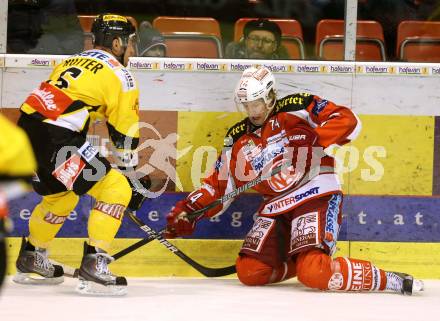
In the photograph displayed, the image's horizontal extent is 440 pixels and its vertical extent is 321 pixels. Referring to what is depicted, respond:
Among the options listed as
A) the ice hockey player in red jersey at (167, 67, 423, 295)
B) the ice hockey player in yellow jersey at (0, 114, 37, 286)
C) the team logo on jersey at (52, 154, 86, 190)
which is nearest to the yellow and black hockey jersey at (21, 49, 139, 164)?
the team logo on jersey at (52, 154, 86, 190)

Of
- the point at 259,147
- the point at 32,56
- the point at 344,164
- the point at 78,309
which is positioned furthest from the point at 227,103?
the point at 78,309

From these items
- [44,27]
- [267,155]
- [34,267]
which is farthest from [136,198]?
[44,27]

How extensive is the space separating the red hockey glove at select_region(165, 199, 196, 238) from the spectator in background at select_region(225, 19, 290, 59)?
784 millimetres

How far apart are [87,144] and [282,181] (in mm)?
953

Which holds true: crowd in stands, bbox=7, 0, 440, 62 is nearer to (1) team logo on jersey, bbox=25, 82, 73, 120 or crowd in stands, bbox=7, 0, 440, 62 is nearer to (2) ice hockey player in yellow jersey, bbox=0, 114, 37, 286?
(1) team logo on jersey, bbox=25, 82, 73, 120

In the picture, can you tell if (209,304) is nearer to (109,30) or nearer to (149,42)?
(109,30)

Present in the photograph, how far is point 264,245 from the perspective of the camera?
4746mm

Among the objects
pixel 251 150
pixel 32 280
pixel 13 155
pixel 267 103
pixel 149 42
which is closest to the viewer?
pixel 13 155

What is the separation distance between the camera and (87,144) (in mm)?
4391

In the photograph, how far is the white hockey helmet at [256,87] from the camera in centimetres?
466

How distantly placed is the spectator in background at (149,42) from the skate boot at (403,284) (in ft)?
4.96

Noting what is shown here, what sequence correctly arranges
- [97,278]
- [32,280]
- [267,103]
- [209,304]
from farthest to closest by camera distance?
[267,103], [32,280], [97,278], [209,304]

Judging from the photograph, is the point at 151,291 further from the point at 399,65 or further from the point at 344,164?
the point at 399,65

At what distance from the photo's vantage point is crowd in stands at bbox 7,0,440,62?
489cm
